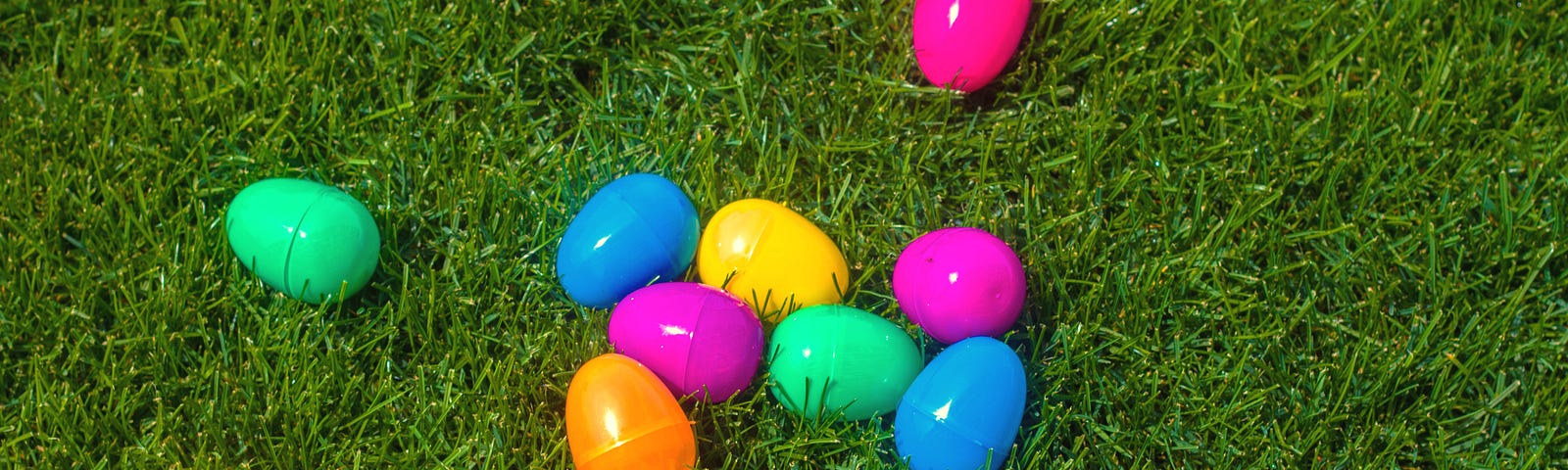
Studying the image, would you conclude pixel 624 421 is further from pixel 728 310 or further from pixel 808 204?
pixel 808 204

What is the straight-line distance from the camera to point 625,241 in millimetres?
1972

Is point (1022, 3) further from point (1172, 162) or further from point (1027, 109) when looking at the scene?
point (1172, 162)

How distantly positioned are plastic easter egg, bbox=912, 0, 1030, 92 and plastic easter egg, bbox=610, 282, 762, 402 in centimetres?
67

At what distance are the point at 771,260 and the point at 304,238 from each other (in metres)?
0.76

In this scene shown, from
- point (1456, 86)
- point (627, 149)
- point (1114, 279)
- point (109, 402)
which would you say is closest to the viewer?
point (109, 402)

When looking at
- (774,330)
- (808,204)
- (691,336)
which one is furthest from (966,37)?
(691,336)

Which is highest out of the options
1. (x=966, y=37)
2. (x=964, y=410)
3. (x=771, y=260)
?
(x=966, y=37)

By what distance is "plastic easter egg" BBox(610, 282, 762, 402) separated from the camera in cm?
188

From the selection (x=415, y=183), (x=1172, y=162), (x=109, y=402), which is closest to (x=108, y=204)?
(x=109, y=402)

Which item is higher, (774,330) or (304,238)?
(304,238)

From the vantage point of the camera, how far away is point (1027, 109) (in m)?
2.39

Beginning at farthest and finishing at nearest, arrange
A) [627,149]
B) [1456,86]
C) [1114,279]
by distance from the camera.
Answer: [1456,86] → [627,149] → [1114,279]

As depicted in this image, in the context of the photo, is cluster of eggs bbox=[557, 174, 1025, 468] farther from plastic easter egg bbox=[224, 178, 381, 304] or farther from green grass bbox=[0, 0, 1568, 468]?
plastic easter egg bbox=[224, 178, 381, 304]

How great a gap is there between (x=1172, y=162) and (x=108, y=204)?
197cm
